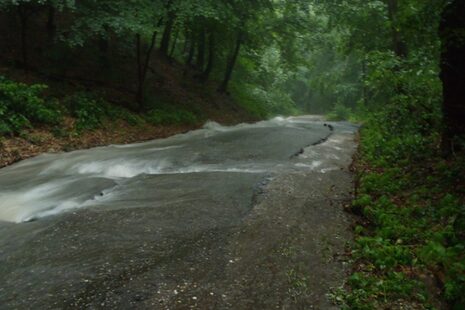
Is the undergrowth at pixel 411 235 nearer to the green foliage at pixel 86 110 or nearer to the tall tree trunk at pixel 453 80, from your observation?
the tall tree trunk at pixel 453 80

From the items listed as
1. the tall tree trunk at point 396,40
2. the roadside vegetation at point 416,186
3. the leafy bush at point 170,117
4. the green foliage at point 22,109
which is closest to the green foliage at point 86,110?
the green foliage at point 22,109

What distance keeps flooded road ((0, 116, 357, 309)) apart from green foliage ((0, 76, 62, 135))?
172cm

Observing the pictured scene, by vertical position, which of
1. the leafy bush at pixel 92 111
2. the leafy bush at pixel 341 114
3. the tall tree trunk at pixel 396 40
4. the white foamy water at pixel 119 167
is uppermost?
the tall tree trunk at pixel 396 40

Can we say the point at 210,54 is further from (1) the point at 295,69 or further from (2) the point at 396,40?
(2) the point at 396,40

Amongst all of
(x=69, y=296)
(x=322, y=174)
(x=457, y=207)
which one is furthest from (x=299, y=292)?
(x=322, y=174)

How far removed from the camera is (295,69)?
25953 millimetres

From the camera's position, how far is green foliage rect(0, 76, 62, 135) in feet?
37.3

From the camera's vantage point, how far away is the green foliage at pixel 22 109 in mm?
11367

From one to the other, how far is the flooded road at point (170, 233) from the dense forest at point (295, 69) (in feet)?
2.10

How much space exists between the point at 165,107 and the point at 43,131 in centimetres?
653

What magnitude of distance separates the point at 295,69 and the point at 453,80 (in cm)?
1838

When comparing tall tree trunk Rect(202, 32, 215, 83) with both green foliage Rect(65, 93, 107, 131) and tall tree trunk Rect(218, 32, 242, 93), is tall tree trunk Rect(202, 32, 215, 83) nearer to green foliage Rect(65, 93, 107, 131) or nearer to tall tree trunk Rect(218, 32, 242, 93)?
tall tree trunk Rect(218, 32, 242, 93)

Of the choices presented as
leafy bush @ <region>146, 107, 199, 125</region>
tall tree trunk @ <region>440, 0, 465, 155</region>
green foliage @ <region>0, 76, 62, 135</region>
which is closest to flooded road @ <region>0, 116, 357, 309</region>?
green foliage @ <region>0, 76, 62, 135</region>

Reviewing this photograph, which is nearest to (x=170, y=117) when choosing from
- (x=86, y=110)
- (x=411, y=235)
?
(x=86, y=110)
